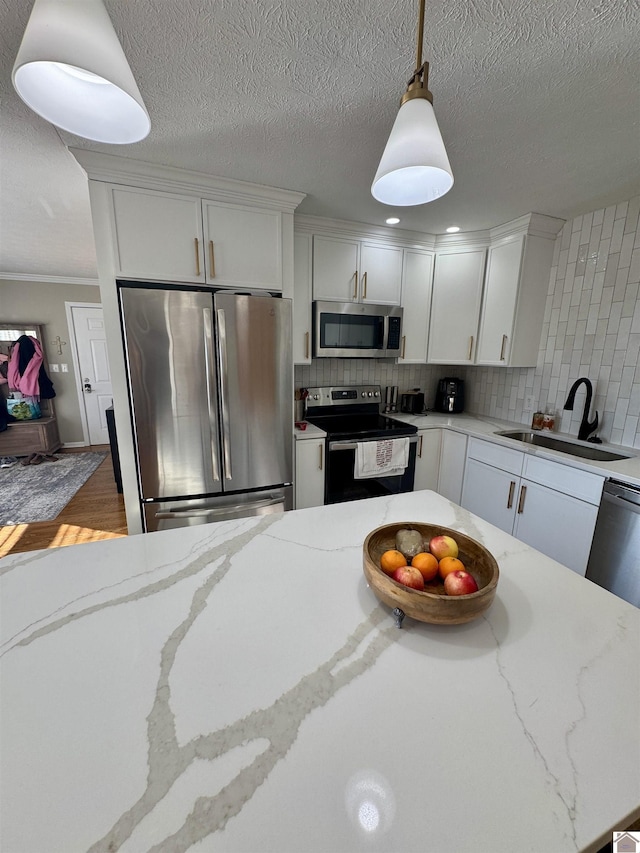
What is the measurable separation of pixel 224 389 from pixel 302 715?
1.68 meters

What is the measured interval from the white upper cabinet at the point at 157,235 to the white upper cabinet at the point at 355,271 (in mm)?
900

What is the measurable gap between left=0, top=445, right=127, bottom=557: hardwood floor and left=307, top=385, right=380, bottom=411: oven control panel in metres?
1.83

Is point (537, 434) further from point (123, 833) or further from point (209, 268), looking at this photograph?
point (123, 833)

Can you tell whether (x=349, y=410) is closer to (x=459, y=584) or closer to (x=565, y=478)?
(x=565, y=478)

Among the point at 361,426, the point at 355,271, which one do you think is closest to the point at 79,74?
the point at 355,271

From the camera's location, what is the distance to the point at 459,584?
73 cm

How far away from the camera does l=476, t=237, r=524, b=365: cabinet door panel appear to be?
2.56 m

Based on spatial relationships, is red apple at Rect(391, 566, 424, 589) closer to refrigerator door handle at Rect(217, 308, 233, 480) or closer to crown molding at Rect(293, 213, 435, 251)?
refrigerator door handle at Rect(217, 308, 233, 480)

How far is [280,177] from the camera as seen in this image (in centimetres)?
192

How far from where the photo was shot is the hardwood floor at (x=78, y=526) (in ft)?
8.80

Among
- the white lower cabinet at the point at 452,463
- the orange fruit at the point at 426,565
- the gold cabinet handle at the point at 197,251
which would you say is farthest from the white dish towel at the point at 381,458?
the orange fruit at the point at 426,565

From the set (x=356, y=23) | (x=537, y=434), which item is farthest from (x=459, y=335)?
(x=356, y=23)

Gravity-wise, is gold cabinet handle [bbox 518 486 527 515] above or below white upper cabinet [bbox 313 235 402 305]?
below

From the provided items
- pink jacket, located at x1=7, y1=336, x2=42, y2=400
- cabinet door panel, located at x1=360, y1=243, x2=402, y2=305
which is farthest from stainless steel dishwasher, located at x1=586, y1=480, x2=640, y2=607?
pink jacket, located at x1=7, y1=336, x2=42, y2=400
